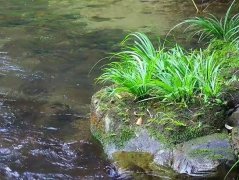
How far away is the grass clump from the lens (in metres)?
4.03

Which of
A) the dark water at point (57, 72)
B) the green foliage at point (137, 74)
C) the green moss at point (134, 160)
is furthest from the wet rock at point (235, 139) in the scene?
the dark water at point (57, 72)

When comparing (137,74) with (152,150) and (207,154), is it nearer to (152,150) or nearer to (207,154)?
(152,150)

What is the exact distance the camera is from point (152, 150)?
3859 millimetres

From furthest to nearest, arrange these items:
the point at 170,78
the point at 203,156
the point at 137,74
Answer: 1. the point at 137,74
2. the point at 170,78
3. the point at 203,156

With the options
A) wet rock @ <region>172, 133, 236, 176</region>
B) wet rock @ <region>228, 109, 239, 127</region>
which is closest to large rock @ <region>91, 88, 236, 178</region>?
wet rock @ <region>172, 133, 236, 176</region>

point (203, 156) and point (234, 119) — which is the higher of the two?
point (234, 119)

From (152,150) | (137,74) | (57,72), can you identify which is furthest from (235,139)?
(57,72)

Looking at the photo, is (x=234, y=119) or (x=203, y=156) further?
(x=234, y=119)

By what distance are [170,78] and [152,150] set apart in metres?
0.75

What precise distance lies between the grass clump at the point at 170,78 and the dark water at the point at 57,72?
724 millimetres

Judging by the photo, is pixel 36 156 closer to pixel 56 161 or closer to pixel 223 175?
pixel 56 161

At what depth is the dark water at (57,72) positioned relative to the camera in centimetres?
407

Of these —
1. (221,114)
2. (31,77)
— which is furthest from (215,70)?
(31,77)

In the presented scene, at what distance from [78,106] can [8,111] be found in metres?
0.84
